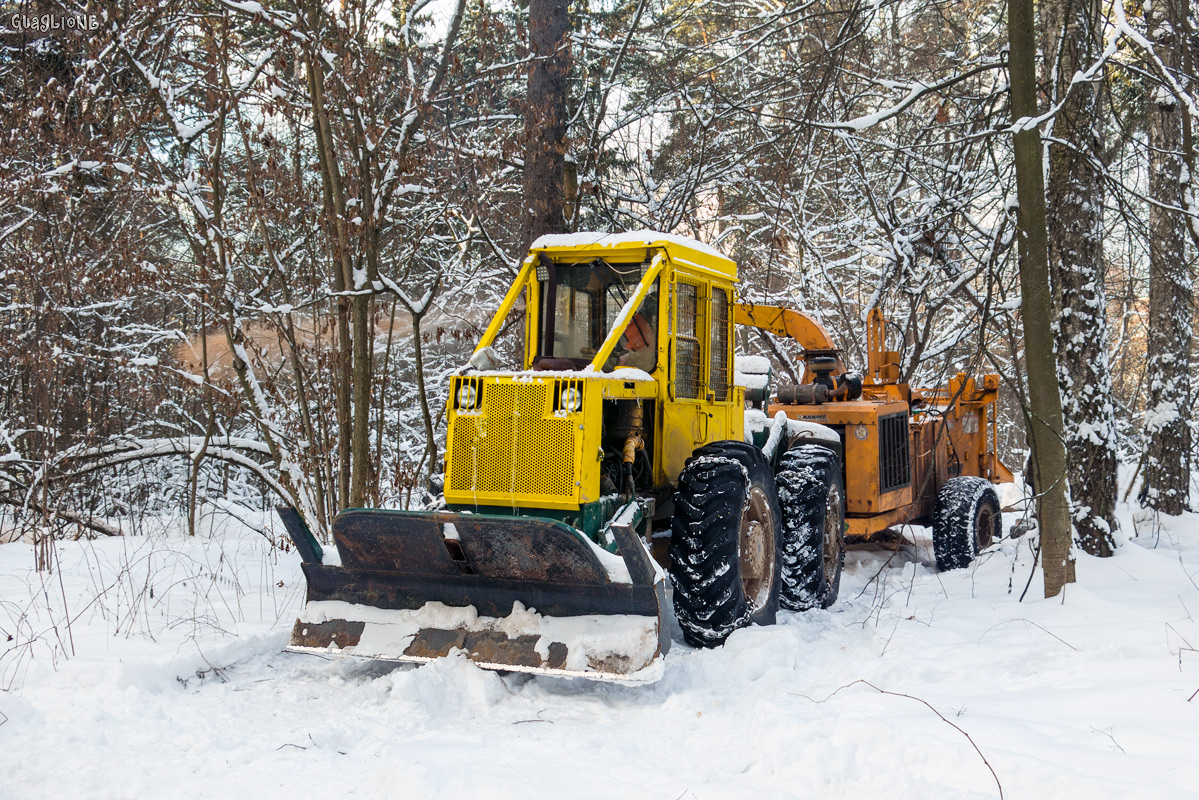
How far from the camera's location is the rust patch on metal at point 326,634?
5320mm

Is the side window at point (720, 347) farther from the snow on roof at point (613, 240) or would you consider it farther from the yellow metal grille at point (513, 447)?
the yellow metal grille at point (513, 447)

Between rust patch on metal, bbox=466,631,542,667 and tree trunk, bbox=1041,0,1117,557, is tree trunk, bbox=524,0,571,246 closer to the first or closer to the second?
tree trunk, bbox=1041,0,1117,557

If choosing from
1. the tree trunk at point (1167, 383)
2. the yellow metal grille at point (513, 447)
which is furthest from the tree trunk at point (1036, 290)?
the tree trunk at point (1167, 383)

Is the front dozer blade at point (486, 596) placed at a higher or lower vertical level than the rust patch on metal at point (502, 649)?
higher

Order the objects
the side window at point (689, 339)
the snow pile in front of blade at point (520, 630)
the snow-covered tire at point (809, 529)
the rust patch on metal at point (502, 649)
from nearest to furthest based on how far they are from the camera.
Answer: the snow pile in front of blade at point (520, 630) → the rust patch on metal at point (502, 649) → the side window at point (689, 339) → the snow-covered tire at point (809, 529)

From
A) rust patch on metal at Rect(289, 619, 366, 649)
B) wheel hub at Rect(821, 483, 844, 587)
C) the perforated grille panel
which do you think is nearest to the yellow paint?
rust patch on metal at Rect(289, 619, 366, 649)

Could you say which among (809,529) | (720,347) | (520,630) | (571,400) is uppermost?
(720,347)

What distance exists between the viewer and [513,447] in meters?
5.50

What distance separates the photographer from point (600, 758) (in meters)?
3.98

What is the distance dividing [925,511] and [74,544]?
8.48 m

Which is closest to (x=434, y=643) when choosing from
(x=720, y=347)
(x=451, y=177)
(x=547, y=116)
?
(x=720, y=347)

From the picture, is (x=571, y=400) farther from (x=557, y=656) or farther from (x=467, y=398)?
(x=557, y=656)

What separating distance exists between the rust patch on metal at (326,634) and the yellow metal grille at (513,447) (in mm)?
987

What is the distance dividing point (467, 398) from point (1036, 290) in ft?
11.9
